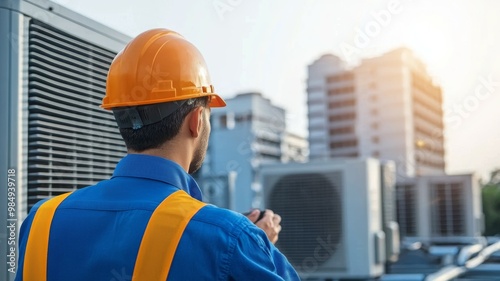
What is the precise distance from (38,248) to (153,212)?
23 centimetres

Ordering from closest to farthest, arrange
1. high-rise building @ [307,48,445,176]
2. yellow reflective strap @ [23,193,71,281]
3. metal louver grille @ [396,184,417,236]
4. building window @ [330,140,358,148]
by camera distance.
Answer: yellow reflective strap @ [23,193,71,281] → metal louver grille @ [396,184,417,236] → high-rise building @ [307,48,445,176] → building window @ [330,140,358,148]

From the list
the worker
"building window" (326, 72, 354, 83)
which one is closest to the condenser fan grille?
the worker

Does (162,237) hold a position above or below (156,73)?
below

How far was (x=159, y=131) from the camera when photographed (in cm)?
103

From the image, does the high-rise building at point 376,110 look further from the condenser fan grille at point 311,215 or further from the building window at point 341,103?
the condenser fan grille at point 311,215

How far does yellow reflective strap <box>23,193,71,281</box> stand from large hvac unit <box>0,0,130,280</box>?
643 mm

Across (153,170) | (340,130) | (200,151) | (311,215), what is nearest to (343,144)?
Result: (340,130)

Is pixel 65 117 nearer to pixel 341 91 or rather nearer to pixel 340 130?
pixel 340 130

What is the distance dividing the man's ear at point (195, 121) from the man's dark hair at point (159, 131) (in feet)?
0.03

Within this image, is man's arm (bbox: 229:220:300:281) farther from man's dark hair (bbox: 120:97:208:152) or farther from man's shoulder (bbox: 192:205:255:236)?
man's dark hair (bbox: 120:97:208:152)

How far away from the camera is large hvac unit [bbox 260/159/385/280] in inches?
204

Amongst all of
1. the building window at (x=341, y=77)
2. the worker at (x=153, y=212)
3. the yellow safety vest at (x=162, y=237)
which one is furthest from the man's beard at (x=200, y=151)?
the building window at (x=341, y=77)

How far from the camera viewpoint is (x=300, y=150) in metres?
56.4

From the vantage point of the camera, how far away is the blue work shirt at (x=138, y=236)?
2.88 feet
